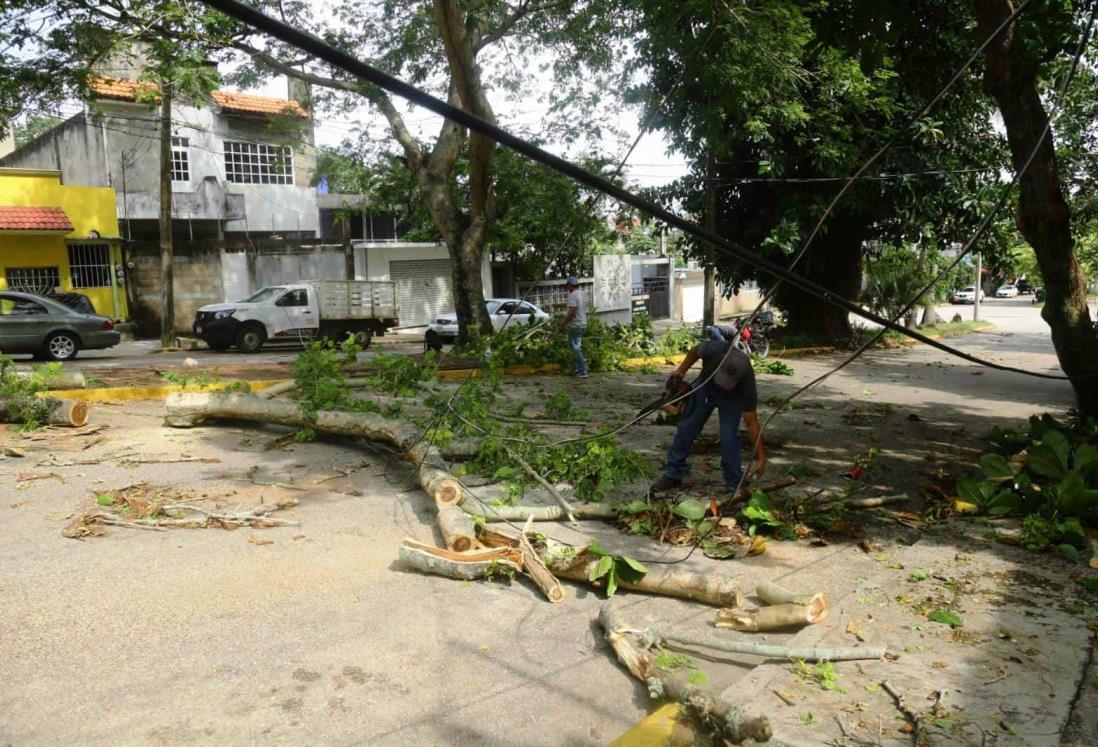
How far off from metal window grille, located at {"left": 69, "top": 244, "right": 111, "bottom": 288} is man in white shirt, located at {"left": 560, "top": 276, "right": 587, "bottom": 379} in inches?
674

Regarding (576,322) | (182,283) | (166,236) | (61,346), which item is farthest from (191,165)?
(576,322)

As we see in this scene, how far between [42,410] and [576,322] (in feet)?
26.2

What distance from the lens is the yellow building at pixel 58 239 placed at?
74.5 feet

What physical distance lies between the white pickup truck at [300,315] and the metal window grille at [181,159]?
773 cm

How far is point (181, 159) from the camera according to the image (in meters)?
27.7

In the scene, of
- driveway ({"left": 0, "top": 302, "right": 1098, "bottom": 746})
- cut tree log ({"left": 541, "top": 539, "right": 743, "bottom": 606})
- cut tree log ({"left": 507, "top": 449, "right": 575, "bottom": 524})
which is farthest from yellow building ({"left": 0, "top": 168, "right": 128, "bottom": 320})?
cut tree log ({"left": 541, "top": 539, "right": 743, "bottom": 606})

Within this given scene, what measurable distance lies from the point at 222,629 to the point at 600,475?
11.6 feet

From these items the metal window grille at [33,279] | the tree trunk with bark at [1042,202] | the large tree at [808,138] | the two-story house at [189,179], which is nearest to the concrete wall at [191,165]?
the two-story house at [189,179]

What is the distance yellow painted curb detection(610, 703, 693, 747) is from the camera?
370 centimetres

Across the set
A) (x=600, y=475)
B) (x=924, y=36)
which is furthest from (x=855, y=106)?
(x=600, y=475)

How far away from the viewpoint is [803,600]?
186 inches

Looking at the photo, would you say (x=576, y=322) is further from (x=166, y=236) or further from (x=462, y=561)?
(x=166, y=236)

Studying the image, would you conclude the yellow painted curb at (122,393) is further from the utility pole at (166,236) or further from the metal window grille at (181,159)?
the metal window grille at (181,159)

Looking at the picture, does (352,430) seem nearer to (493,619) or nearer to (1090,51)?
(493,619)
